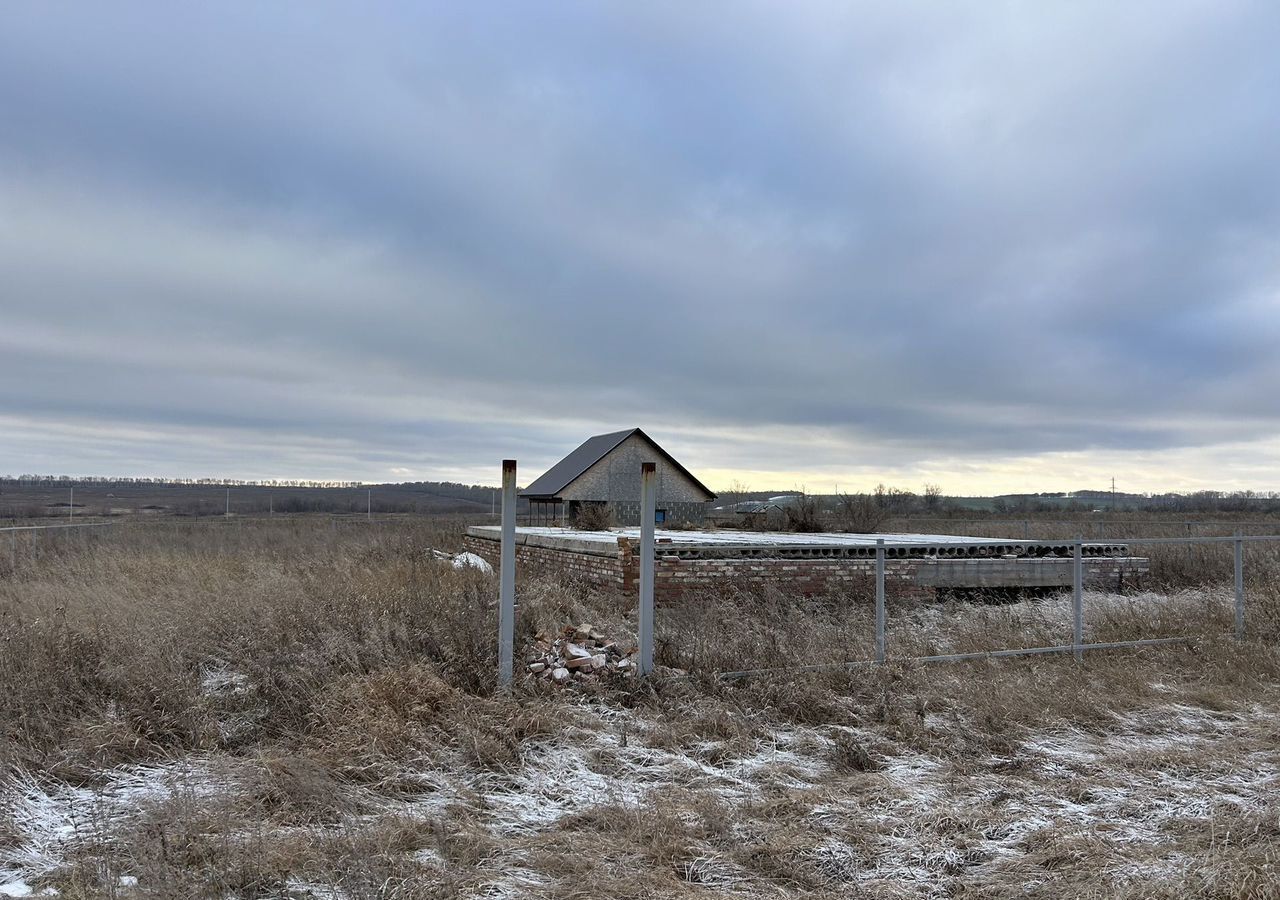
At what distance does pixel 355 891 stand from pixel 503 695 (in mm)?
3041

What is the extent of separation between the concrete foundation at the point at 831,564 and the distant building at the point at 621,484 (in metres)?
7.56

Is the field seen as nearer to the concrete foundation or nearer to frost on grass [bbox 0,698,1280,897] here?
frost on grass [bbox 0,698,1280,897]

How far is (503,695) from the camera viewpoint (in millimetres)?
6754

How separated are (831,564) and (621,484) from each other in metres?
11.3

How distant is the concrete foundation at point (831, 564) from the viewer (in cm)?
1140

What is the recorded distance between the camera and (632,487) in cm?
2314

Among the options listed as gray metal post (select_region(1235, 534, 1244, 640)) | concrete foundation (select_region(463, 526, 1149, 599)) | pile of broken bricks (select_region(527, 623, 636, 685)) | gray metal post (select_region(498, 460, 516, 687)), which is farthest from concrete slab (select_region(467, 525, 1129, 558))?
gray metal post (select_region(498, 460, 516, 687))

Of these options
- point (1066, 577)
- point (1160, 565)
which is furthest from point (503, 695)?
point (1160, 565)

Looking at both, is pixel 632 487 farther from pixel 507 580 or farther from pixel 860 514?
pixel 507 580

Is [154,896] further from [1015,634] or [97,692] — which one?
[1015,634]

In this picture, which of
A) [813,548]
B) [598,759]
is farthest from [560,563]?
[598,759]

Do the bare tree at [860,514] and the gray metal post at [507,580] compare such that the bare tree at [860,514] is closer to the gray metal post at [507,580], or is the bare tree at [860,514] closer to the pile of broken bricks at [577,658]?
the pile of broken bricks at [577,658]

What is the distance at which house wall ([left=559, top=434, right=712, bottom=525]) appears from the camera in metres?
22.6

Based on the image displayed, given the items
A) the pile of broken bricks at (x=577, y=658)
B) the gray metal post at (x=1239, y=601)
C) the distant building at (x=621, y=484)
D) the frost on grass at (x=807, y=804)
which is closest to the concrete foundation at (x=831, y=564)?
the gray metal post at (x=1239, y=601)
